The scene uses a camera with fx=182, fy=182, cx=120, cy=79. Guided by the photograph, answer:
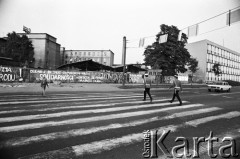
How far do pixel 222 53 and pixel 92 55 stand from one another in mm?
63002

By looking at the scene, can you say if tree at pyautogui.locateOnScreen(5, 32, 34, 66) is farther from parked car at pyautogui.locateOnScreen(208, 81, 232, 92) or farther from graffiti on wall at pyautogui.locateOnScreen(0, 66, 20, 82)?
parked car at pyautogui.locateOnScreen(208, 81, 232, 92)

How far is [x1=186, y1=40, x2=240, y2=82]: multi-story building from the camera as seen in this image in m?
67.7

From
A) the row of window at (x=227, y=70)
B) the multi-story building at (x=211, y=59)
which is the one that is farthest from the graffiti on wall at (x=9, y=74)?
the row of window at (x=227, y=70)

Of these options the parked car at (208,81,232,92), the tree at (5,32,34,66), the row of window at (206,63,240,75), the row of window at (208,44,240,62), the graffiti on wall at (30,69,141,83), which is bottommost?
the parked car at (208,81,232,92)

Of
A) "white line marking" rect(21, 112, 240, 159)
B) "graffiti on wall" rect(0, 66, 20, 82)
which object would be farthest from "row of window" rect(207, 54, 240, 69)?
"white line marking" rect(21, 112, 240, 159)

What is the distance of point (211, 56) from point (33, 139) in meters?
76.2

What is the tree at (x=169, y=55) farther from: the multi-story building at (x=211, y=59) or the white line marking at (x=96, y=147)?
the white line marking at (x=96, y=147)

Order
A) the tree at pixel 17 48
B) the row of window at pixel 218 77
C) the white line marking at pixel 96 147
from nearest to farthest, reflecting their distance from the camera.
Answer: the white line marking at pixel 96 147 < the tree at pixel 17 48 < the row of window at pixel 218 77

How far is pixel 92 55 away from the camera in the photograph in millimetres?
100812

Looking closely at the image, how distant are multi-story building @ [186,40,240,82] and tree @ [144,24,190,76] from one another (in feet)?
82.6

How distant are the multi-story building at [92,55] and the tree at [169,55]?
5687 cm

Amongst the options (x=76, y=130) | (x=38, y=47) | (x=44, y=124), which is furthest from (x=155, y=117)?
(x=38, y=47)

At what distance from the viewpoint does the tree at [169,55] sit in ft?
127

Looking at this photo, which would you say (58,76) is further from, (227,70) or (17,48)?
(227,70)
